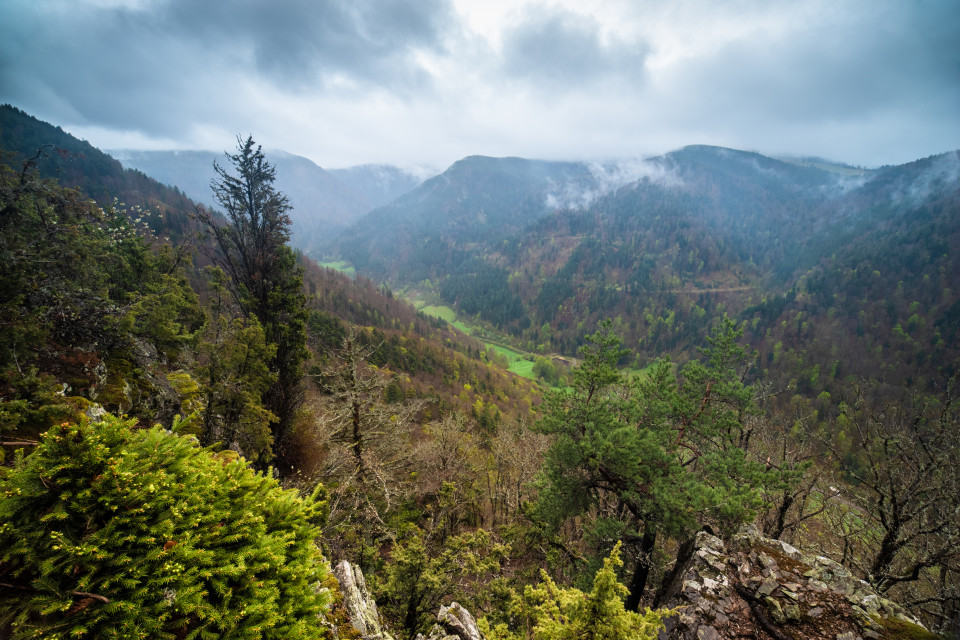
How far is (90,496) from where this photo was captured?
11.0ft

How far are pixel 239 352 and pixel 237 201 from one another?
6816 millimetres

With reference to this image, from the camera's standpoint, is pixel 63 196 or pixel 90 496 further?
pixel 63 196

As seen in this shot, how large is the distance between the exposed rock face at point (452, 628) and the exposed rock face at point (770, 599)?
17.0 feet

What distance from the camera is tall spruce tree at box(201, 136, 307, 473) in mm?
15203

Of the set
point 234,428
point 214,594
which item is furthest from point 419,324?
point 214,594

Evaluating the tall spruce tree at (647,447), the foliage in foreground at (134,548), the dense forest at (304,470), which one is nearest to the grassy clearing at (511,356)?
the dense forest at (304,470)

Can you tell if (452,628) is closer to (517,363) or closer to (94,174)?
(517,363)

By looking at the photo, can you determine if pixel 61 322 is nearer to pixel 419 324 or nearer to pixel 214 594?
pixel 214 594

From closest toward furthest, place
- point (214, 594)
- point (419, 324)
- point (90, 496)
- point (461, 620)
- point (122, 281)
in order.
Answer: point (90, 496) → point (214, 594) → point (461, 620) → point (122, 281) → point (419, 324)

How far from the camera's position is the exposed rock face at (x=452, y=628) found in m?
7.81

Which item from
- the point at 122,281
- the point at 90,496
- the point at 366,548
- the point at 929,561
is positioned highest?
the point at 122,281

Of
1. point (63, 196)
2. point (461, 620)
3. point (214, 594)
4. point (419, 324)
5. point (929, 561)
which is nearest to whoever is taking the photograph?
point (214, 594)

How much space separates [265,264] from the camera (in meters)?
15.7

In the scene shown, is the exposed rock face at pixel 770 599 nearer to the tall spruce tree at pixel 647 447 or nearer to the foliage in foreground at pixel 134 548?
the tall spruce tree at pixel 647 447
